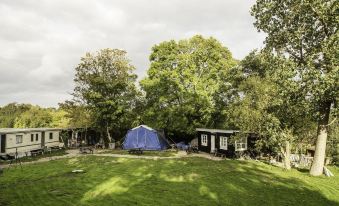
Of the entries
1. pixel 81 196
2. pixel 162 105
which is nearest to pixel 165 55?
pixel 162 105

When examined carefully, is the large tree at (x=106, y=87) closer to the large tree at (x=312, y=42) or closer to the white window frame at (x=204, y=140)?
the white window frame at (x=204, y=140)

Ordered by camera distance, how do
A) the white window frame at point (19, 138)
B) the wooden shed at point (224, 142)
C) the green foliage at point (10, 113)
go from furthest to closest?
the green foliage at point (10, 113) < the white window frame at point (19, 138) < the wooden shed at point (224, 142)

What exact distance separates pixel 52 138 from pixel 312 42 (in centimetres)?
3199

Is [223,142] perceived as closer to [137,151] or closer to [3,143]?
[137,151]

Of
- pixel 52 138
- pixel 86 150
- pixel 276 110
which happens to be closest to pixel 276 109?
pixel 276 110

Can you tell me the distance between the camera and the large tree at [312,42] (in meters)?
21.5

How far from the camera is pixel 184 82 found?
43.4 metres

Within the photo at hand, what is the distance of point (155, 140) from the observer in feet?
130

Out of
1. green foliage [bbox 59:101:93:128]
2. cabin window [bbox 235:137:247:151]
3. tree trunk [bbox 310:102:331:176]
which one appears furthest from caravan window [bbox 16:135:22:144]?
tree trunk [bbox 310:102:331:176]

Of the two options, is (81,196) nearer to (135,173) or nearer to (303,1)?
(135,173)

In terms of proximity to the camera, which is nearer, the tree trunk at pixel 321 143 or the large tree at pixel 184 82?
the tree trunk at pixel 321 143

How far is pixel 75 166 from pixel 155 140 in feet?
47.8

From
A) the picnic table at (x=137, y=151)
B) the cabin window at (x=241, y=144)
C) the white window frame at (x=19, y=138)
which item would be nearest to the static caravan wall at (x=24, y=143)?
the white window frame at (x=19, y=138)

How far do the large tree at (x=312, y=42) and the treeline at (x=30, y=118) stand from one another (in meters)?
42.0
